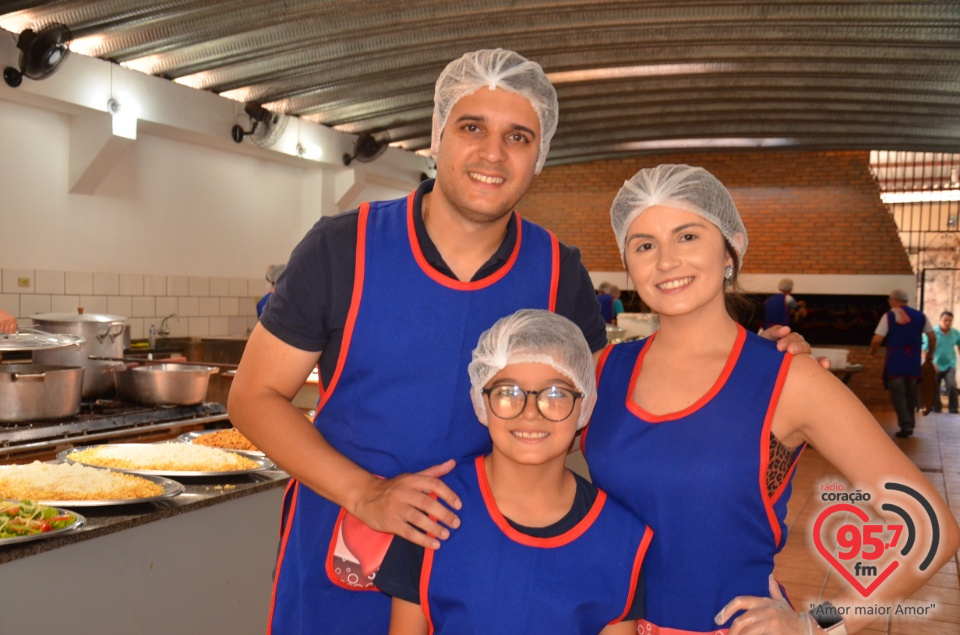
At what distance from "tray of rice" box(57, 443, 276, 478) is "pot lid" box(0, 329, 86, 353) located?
0.53 m

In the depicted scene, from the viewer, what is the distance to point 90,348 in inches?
188

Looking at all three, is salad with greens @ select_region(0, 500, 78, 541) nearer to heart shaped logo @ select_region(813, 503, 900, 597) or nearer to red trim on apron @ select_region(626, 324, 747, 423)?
red trim on apron @ select_region(626, 324, 747, 423)

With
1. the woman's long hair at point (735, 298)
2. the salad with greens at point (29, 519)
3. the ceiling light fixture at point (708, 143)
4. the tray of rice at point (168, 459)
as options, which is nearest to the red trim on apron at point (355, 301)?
the woman's long hair at point (735, 298)

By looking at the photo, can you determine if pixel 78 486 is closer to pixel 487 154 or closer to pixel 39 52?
pixel 487 154

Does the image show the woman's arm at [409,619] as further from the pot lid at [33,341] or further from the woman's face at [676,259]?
the pot lid at [33,341]

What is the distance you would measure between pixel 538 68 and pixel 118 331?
150 inches

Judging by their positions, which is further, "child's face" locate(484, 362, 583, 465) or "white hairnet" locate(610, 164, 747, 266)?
"white hairnet" locate(610, 164, 747, 266)

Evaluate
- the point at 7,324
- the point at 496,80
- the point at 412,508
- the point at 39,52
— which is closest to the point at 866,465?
→ the point at 412,508

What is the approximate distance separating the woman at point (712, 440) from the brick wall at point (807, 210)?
41.8 ft

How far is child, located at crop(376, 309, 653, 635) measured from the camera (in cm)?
164

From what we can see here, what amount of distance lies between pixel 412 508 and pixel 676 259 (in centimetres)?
73

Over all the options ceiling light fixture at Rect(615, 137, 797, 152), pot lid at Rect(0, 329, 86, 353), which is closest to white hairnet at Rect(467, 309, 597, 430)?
pot lid at Rect(0, 329, 86, 353)

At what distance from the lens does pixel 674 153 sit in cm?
1422

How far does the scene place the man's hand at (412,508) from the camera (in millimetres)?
1617
